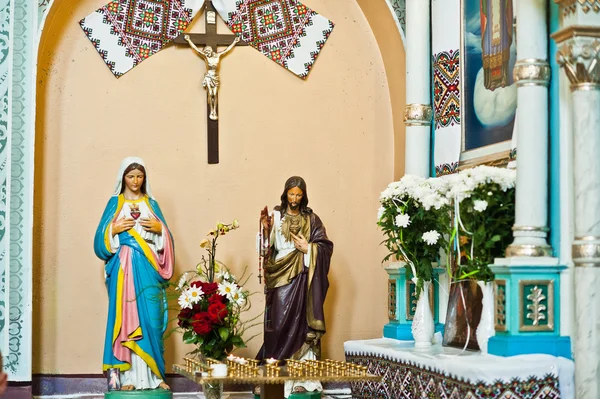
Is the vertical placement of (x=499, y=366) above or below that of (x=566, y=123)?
below

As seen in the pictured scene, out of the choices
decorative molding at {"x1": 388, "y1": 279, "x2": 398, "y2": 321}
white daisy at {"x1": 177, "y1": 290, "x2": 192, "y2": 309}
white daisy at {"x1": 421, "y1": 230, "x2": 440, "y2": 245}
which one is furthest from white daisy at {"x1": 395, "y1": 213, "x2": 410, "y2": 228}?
white daisy at {"x1": 177, "y1": 290, "x2": 192, "y2": 309}

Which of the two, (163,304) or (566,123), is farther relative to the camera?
(163,304)

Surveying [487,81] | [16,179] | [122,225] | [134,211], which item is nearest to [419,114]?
[487,81]

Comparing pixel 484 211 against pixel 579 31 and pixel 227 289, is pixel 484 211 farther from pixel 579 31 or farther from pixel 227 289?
pixel 227 289

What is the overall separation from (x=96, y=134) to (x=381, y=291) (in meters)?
2.75

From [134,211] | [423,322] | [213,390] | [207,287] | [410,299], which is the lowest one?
[213,390]

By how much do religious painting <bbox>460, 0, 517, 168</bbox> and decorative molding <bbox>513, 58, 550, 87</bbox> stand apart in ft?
1.67

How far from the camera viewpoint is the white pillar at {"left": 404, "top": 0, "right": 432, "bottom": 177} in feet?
24.4

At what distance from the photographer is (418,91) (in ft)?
24.5

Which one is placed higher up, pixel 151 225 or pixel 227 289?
pixel 151 225

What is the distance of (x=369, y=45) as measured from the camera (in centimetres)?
873

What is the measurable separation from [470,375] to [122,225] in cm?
309

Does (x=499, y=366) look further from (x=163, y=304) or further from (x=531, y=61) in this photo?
(x=163, y=304)

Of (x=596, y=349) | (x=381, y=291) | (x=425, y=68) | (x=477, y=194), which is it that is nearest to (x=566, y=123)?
(x=477, y=194)
